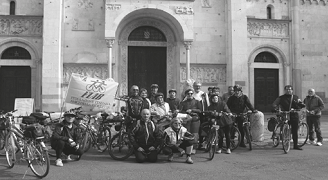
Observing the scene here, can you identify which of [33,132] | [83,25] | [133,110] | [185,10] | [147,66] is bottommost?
[33,132]

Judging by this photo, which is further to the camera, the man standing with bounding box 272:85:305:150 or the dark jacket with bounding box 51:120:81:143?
the man standing with bounding box 272:85:305:150

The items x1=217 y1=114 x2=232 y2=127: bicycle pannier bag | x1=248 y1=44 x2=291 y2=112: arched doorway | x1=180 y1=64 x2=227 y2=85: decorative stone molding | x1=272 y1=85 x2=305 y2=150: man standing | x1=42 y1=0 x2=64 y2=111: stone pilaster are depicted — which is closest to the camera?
x1=217 y1=114 x2=232 y2=127: bicycle pannier bag

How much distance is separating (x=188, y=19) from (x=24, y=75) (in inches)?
410

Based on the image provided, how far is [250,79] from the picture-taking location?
63.9 ft

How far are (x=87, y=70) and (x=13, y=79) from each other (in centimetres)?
447

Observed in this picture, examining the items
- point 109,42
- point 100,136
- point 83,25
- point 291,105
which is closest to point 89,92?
point 100,136

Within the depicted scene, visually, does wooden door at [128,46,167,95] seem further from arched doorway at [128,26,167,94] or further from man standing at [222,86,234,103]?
man standing at [222,86,234,103]

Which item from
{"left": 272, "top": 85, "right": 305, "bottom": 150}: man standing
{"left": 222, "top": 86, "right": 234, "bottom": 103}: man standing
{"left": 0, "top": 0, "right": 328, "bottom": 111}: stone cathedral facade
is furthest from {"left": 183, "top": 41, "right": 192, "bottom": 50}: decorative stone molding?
{"left": 272, "top": 85, "right": 305, "bottom": 150}: man standing

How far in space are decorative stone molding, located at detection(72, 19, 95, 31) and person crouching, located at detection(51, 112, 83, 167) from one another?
11.3 m

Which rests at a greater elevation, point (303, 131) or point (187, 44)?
point (187, 44)

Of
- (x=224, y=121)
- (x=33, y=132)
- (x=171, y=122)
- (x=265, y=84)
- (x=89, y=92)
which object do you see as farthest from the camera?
(x=265, y=84)

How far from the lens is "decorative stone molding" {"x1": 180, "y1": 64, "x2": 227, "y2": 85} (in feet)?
61.4

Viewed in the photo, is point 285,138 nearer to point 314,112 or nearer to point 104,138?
point 314,112

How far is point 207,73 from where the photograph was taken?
18922mm
